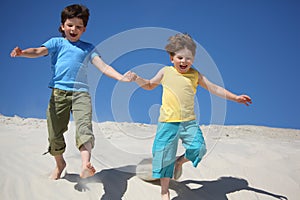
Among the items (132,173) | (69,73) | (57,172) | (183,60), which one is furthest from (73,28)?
(132,173)

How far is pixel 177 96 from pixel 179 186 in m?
1.18

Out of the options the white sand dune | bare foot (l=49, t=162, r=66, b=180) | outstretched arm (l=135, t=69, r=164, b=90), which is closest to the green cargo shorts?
bare foot (l=49, t=162, r=66, b=180)

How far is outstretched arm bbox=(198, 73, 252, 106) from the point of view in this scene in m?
3.76

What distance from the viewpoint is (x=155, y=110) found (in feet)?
12.9

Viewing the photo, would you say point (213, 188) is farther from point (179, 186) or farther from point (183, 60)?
point (183, 60)

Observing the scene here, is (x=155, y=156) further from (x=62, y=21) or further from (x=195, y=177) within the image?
(x=62, y=21)

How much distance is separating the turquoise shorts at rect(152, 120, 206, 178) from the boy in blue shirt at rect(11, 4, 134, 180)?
0.72 meters

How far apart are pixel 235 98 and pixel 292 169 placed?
1.99 m

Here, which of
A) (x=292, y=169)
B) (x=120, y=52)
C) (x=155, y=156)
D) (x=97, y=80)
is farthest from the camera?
(x=292, y=169)

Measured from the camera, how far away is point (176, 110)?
11.6ft

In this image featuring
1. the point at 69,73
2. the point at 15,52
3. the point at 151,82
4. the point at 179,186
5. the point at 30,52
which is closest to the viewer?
the point at 15,52

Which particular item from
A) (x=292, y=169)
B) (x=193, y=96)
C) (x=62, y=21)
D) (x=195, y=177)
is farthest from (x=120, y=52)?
(x=292, y=169)

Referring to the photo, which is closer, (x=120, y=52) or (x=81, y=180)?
(x=81, y=180)

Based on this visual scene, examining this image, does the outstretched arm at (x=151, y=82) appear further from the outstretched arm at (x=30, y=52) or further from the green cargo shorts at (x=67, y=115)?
the outstretched arm at (x=30, y=52)
